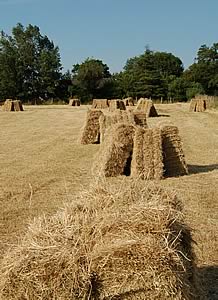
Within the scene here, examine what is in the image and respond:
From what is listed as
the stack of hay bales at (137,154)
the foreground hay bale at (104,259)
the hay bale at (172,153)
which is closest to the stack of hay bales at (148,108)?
the hay bale at (172,153)

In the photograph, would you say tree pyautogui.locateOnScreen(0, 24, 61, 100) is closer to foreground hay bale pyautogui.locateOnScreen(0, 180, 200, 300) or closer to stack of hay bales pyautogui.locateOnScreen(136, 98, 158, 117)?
stack of hay bales pyautogui.locateOnScreen(136, 98, 158, 117)

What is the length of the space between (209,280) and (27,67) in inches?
3000

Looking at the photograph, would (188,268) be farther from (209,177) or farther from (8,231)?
(209,177)

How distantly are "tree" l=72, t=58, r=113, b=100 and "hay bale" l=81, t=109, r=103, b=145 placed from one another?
56184 millimetres

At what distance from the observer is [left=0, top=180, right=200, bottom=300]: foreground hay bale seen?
11.0ft

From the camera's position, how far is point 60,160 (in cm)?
1327

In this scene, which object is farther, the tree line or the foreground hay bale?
the tree line

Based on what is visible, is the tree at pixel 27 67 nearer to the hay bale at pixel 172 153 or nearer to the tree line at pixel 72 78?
the tree line at pixel 72 78

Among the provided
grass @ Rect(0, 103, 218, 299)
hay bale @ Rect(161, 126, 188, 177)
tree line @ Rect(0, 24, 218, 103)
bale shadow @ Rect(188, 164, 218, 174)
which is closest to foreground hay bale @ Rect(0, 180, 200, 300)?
grass @ Rect(0, 103, 218, 299)

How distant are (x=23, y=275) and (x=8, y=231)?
339 centimetres

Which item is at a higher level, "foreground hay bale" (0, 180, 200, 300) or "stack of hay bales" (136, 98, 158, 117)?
"foreground hay bale" (0, 180, 200, 300)

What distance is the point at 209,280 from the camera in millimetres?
5211

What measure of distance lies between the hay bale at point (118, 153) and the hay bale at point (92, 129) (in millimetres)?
6406

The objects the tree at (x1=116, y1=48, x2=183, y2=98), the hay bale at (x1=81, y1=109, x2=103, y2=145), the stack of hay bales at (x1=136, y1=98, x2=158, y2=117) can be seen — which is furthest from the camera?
the tree at (x1=116, y1=48, x2=183, y2=98)
